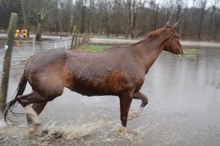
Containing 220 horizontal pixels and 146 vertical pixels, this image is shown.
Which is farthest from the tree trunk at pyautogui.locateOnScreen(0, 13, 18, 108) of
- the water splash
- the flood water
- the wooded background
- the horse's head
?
the wooded background

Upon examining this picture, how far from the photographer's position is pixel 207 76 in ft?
44.1

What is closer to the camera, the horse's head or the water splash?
the water splash

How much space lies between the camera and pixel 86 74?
517 centimetres

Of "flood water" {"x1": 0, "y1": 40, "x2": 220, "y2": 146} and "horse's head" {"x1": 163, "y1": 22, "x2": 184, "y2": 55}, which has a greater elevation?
"horse's head" {"x1": 163, "y1": 22, "x2": 184, "y2": 55}

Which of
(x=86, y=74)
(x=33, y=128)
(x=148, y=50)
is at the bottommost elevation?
(x=33, y=128)

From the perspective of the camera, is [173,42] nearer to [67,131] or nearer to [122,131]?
[122,131]

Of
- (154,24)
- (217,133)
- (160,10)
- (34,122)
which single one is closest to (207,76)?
(217,133)

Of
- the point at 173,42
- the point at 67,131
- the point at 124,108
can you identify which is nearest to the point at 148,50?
the point at 173,42

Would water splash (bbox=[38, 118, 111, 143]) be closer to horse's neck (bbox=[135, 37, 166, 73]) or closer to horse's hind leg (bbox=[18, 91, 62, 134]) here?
horse's hind leg (bbox=[18, 91, 62, 134])

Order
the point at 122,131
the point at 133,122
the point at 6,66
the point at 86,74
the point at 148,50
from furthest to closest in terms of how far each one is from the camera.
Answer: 1. the point at 6,66
2. the point at 133,122
3. the point at 148,50
4. the point at 122,131
5. the point at 86,74

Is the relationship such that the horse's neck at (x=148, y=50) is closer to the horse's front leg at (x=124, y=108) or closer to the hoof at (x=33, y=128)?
the horse's front leg at (x=124, y=108)

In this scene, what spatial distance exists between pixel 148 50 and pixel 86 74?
1265mm

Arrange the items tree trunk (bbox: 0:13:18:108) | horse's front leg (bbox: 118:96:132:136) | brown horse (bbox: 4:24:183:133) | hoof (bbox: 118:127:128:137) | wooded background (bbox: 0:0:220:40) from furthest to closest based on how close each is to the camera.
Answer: wooded background (bbox: 0:0:220:40) → tree trunk (bbox: 0:13:18:108) → hoof (bbox: 118:127:128:137) → horse's front leg (bbox: 118:96:132:136) → brown horse (bbox: 4:24:183:133)

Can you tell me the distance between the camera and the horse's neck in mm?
5746
